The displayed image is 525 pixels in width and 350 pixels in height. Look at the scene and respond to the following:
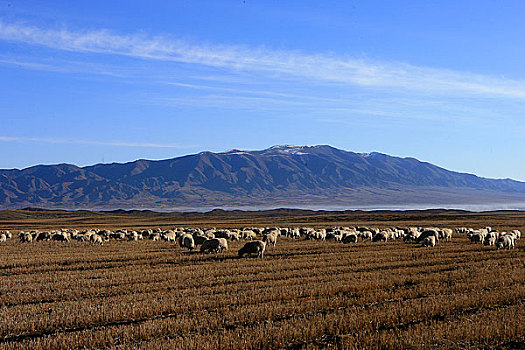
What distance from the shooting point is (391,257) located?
24.9 metres

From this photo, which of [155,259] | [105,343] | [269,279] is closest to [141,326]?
[105,343]

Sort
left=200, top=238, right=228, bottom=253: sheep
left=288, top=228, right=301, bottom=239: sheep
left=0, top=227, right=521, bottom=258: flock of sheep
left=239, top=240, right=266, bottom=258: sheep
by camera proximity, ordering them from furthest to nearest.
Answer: left=288, top=228, right=301, bottom=239: sheep
left=0, top=227, right=521, bottom=258: flock of sheep
left=200, top=238, right=228, bottom=253: sheep
left=239, top=240, right=266, bottom=258: sheep

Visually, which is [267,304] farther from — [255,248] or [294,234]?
[294,234]


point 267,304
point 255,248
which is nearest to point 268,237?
point 255,248

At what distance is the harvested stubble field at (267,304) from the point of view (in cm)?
1045

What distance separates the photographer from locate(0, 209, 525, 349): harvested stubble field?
34.3 feet

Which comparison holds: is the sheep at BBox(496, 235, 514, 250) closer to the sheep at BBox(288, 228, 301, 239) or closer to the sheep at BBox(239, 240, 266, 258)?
the sheep at BBox(239, 240, 266, 258)

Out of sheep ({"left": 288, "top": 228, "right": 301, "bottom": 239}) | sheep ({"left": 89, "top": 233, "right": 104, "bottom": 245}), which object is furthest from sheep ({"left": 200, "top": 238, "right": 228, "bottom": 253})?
sheep ({"left": 288, "top": 228, "right": 301, "bottom": 239})

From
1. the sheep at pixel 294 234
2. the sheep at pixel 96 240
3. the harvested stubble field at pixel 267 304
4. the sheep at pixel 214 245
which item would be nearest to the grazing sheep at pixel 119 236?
the sheep at pixel 96 240

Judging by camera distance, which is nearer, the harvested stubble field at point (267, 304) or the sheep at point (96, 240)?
the harvested stubble field at point (267, 304)

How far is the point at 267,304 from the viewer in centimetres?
1379

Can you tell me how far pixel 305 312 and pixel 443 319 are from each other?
3.38m

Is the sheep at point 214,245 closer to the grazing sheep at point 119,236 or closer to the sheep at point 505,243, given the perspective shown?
the sheep at point 505,243

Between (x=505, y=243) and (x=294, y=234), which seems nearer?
(x=505, y=243)
